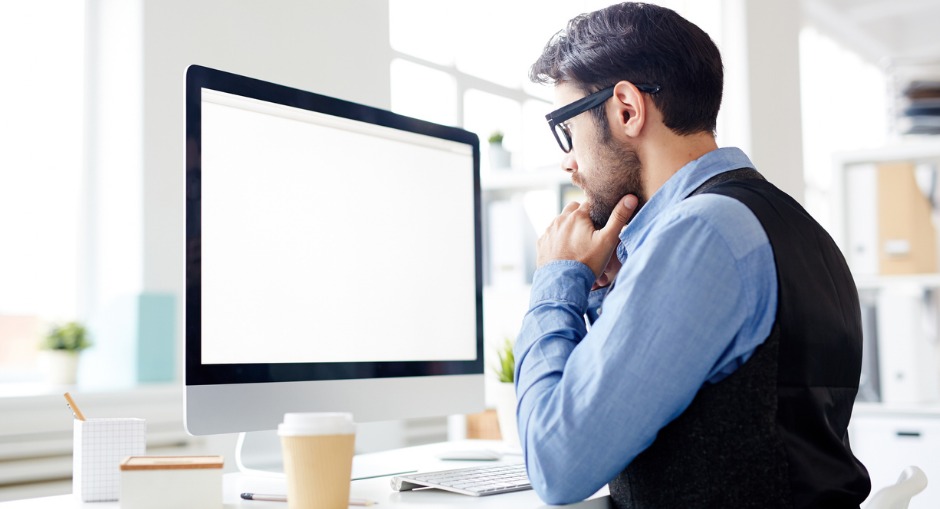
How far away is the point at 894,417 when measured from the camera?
9.49 ft

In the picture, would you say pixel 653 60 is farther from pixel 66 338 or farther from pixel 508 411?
pixel 66 338

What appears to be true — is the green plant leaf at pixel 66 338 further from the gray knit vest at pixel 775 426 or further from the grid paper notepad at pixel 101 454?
the gray knit vest at pixel 775 426

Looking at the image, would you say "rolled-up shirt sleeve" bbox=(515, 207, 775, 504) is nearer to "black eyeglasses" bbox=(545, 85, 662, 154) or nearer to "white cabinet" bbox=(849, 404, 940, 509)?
"black eyeglasses" bbox=(545, 85, 662, 154)

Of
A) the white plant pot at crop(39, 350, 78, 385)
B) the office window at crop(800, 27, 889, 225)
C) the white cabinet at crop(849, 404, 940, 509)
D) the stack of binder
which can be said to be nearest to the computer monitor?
the white plant pot at crop(39, 350, 78, 385)

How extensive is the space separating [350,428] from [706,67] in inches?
29.6

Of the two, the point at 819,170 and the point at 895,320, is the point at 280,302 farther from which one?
the point at 819,170

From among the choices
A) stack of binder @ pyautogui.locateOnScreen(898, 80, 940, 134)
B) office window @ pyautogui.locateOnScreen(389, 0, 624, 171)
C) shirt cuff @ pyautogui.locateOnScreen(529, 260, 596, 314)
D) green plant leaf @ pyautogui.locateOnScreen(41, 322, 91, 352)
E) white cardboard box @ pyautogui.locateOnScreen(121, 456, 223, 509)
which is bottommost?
white cardboard box @ pyautogui.locateOnScreen(121, 456, 223, 509)

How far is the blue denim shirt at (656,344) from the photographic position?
0.95 m

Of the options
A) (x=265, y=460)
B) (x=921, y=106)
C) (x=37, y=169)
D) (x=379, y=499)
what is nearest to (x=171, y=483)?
(x=379, y=499)

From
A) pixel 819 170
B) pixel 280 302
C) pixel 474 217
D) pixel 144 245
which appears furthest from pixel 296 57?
pixel 819 170

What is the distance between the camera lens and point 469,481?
3.84ft

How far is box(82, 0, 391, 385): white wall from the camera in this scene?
7.98 feet

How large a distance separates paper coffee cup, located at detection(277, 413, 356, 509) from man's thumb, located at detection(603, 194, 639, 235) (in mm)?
526

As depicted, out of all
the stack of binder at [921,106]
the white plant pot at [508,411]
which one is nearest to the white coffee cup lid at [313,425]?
the white plant pot at [508,411]
